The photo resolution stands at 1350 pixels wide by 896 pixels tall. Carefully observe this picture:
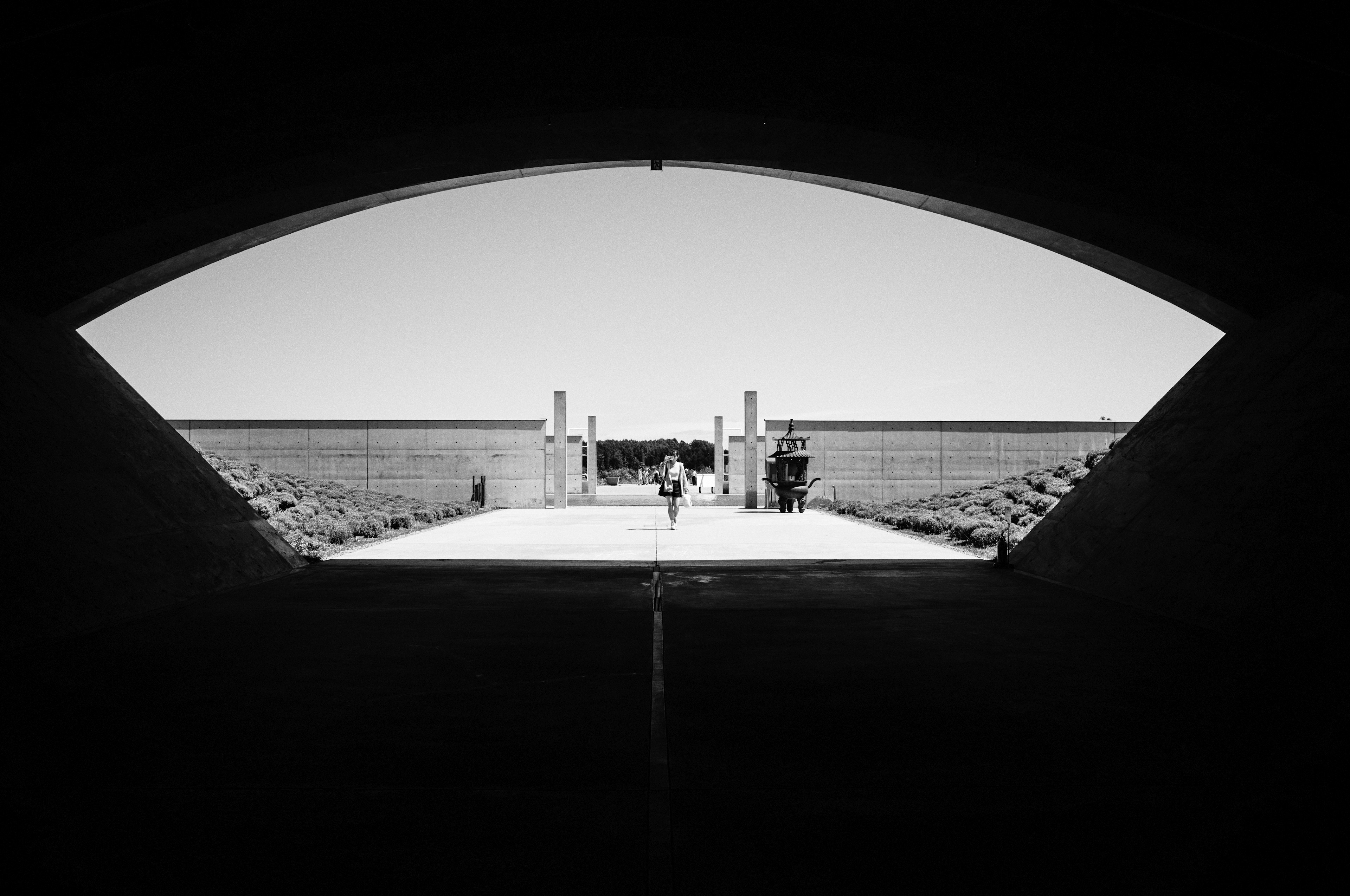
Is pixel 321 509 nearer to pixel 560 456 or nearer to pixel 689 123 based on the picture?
pixel 560 456

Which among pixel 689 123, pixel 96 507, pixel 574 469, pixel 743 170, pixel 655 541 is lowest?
pixel 655 541

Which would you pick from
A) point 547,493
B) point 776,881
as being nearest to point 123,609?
point 776,881

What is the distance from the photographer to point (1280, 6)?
20.0 ft

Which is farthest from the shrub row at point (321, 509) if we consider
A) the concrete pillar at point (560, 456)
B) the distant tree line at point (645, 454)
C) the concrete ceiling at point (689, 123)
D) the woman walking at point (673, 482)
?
the distant tree line at point (645, 454)

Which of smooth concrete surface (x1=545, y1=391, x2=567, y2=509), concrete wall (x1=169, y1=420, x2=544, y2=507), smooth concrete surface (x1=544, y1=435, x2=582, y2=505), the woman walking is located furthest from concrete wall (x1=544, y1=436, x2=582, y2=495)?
the woman walking

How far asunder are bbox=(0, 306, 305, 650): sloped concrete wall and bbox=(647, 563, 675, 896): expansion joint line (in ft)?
18.3

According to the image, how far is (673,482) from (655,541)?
3.66 metres

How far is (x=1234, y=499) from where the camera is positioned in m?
9.37

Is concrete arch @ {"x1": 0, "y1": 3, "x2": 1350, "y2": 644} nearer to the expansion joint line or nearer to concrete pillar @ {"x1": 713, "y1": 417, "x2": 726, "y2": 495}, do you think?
the expansion joint line

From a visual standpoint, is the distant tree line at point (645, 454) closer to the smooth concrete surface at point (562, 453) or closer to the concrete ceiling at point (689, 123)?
the smooth concrete surface at point (562, 453)

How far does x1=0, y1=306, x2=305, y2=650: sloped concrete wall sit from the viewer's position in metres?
8.19

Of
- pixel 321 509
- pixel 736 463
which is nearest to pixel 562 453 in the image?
pixel 736 463

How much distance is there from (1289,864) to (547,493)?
1152 inches

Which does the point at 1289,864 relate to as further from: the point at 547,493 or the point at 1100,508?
the point at 547,493
